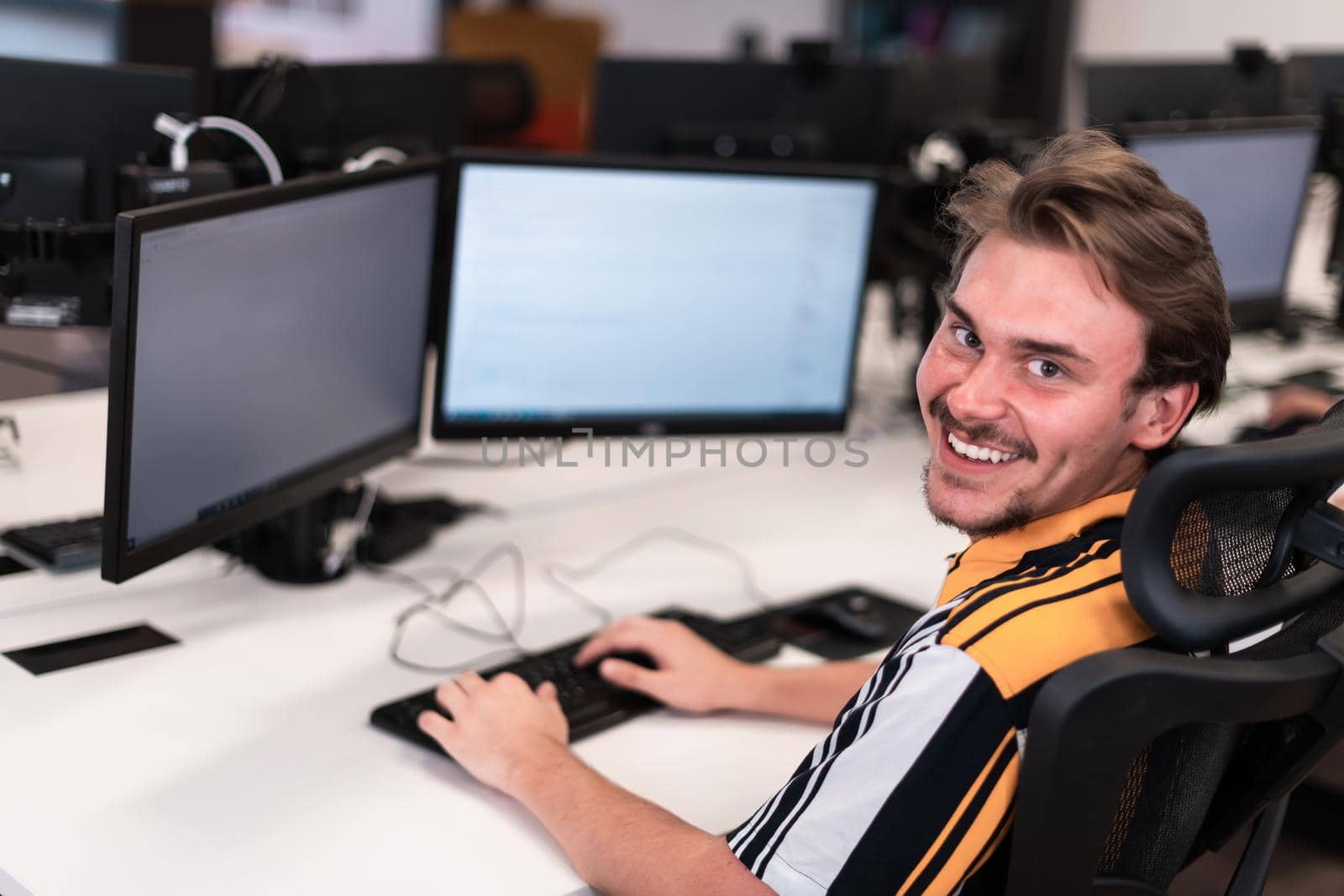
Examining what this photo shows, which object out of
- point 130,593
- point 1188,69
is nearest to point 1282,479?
point 130,593

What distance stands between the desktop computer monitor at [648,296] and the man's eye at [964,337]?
630 millimetres

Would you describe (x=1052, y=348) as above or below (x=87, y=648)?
above

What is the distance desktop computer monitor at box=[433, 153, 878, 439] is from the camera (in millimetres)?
1628

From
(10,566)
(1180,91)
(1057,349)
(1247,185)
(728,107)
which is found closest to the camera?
(1057,349)

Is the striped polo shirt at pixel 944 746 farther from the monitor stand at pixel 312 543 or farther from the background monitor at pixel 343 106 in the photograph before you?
the background monitor at pixel 343 106

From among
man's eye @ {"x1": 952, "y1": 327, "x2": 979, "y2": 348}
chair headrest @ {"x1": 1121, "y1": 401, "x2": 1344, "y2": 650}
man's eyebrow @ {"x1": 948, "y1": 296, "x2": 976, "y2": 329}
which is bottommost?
chair headrest @ {"x1": 1121, "y1": 401, "x2": 1344, "y2": 650}

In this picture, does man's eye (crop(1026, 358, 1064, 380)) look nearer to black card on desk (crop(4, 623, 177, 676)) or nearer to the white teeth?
the white teeth

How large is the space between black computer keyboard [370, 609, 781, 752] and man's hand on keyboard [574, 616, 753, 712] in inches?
0.6

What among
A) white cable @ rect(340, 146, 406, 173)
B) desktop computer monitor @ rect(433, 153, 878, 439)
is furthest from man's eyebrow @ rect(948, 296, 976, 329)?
white cable @ rect(340, 146, 406, 173)

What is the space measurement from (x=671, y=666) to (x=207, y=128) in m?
0.78

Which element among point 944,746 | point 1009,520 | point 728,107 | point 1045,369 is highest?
point 728,107

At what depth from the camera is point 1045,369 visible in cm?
102

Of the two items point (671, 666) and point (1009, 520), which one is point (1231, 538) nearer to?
point (1009, 520)

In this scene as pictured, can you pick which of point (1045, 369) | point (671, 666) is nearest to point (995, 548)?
point (1045, 369)
